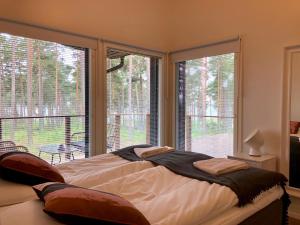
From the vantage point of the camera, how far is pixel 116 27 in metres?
3.39

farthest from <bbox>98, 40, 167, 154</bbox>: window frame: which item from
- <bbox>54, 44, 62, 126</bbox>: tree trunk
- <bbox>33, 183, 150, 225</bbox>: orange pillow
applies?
<bbox>33, 183, 150, 225</bbox>: orange pillow

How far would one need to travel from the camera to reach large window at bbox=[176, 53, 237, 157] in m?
3.41

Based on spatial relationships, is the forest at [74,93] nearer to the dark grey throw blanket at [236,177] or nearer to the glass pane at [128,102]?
the glass pane at [128,102]

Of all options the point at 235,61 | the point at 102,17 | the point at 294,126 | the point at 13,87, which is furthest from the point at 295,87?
the point at 13,87

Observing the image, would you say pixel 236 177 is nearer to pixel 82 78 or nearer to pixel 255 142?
pixel 255 142

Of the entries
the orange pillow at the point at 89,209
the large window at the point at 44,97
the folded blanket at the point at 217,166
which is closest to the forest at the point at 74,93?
the large window at the point at 44,97

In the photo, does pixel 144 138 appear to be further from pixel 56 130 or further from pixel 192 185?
pixel 192 185

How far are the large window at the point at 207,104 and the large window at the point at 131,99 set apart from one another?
1.33 ft

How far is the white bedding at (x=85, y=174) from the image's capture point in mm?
1499

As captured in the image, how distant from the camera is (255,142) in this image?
2.89 metres

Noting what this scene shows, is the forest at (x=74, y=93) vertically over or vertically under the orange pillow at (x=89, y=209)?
over

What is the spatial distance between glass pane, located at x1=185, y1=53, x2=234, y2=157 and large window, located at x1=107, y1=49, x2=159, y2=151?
0.53 m

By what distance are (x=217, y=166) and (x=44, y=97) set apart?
6.43ft

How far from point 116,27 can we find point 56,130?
1.53m
